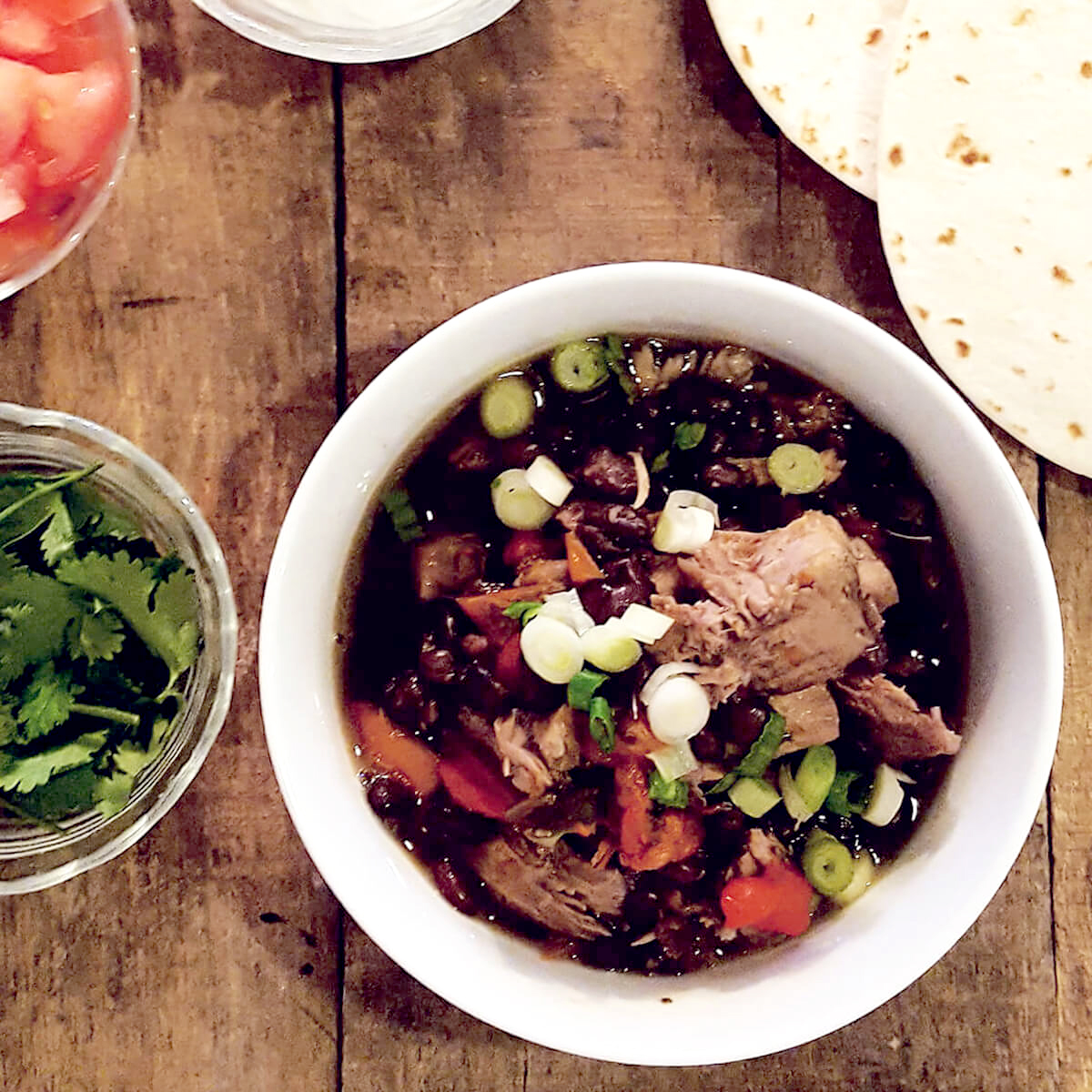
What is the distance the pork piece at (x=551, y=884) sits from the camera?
1729mm

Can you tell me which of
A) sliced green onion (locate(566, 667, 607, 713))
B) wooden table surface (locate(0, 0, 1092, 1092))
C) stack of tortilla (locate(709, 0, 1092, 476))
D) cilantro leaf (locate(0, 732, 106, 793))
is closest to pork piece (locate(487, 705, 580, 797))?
sliced green onion (locate(566, 667, 607, 713))

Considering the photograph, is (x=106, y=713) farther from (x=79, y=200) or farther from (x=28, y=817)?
(x=79, y=200)

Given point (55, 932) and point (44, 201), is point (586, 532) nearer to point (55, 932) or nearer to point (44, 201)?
point (44, 201)

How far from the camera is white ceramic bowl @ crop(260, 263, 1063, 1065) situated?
1.54m

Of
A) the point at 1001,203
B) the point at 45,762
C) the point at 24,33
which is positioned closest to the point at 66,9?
the point at 24,33

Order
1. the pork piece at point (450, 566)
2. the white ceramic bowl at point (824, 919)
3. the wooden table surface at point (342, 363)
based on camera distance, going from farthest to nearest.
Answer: the wooden table surface at point (342, 363)
the pork piece at point (450, 566)
the white ceramic bowl at point (824, 919)

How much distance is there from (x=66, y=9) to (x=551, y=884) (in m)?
1.54

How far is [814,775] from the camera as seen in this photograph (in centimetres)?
170

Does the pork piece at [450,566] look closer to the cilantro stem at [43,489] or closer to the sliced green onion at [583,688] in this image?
the sliced green onion at [583,688]

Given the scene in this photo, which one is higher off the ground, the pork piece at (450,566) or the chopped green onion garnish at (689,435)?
the chopped green onion garnish at (689,435)

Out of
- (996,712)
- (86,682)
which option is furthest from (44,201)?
(996,712)

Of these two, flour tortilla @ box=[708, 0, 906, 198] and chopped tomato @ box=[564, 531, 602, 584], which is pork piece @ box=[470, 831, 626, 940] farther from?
flour tortilla @ box=[708, 0, 906, 198]

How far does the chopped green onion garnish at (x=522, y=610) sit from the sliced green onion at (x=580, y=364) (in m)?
0.34

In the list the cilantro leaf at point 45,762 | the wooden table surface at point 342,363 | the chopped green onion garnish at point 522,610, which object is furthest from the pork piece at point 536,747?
the cilantro leaf at point 45,762
